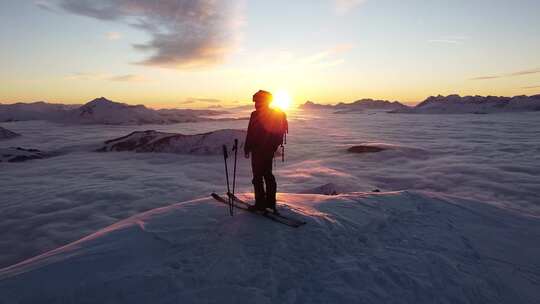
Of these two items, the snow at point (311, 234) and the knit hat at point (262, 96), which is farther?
the knit hat at point (262, 96)

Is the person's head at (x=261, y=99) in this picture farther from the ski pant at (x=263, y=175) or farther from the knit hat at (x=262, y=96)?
the ski pant at (x=263, y=175)

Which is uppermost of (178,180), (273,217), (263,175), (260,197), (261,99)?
(261,99)

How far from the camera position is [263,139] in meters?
6.29

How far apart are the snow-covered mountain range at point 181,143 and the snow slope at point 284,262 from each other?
19.0m

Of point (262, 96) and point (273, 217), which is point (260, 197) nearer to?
point (273, 217)

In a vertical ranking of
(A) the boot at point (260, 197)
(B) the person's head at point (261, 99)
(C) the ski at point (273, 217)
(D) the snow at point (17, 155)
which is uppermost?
(B) the person's head at point (261, 99)

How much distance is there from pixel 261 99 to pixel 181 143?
70.8ft

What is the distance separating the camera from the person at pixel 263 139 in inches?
247

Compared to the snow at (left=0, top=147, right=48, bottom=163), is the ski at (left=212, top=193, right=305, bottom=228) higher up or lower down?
higher up

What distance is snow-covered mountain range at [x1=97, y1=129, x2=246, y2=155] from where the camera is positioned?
25.5m

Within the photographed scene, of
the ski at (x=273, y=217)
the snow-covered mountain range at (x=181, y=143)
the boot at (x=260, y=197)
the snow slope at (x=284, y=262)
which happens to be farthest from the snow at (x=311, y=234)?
the snow-covered mountain range at (x=181, y=143)

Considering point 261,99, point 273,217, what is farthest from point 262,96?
point 273,217

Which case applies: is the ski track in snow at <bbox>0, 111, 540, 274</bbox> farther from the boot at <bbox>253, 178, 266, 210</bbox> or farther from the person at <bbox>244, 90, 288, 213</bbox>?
the person at <bbox>244, 90, 288, 213</bbox>

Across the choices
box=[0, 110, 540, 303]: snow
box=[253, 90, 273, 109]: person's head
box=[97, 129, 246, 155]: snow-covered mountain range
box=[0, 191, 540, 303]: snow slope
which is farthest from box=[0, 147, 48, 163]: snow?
box=[253, 90, 273, 109]: person's head
